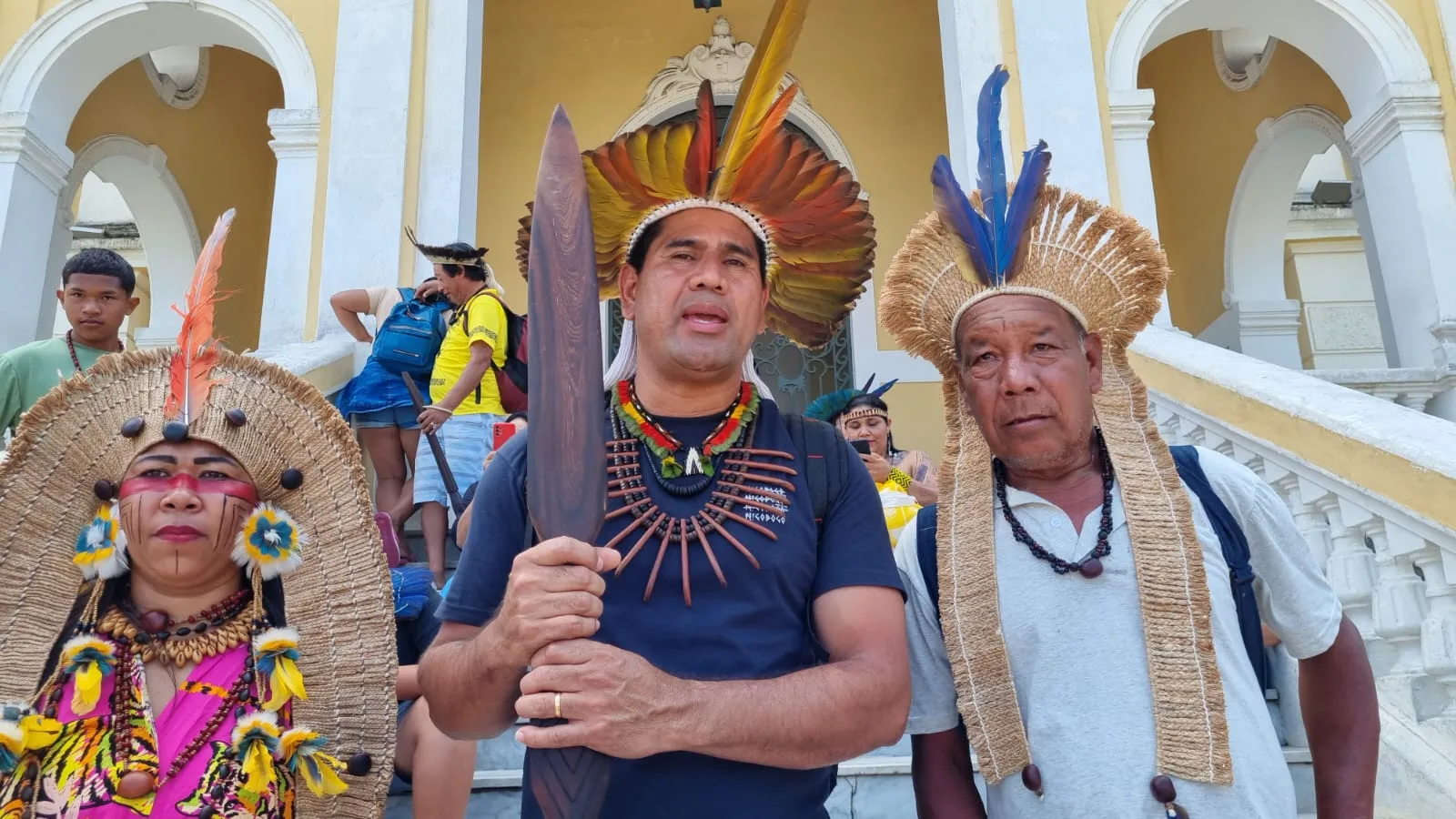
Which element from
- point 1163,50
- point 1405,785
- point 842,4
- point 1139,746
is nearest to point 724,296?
point 1139,746

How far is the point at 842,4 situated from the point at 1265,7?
3654 millimetres

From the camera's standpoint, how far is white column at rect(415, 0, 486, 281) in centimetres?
632

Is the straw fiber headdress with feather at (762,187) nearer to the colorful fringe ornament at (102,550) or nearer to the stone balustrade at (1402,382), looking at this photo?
the colorful fringe ornament at (102,550)

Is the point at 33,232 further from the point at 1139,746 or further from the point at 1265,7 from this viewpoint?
the point at 1265,7

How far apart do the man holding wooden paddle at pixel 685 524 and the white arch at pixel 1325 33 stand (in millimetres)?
5721

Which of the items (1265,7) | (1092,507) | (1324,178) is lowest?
(1092,507)

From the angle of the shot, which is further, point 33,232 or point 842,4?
point 842,4

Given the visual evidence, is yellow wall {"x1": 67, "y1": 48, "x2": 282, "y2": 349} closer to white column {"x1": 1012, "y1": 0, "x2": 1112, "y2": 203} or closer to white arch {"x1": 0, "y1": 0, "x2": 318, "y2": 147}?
white arch {"x1": 0, "y1": 0, "x2": 318, "y2": 147}

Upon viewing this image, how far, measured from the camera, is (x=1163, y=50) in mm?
10078

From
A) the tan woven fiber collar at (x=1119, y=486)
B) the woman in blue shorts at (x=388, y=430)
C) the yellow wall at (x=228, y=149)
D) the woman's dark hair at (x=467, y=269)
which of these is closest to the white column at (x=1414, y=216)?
the tan woven fiber collar at (x=1119, y=486)

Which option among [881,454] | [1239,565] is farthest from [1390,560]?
[881,454]

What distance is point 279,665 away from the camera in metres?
1.95

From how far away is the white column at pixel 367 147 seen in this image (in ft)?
20.1

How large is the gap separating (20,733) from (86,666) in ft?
0.50
